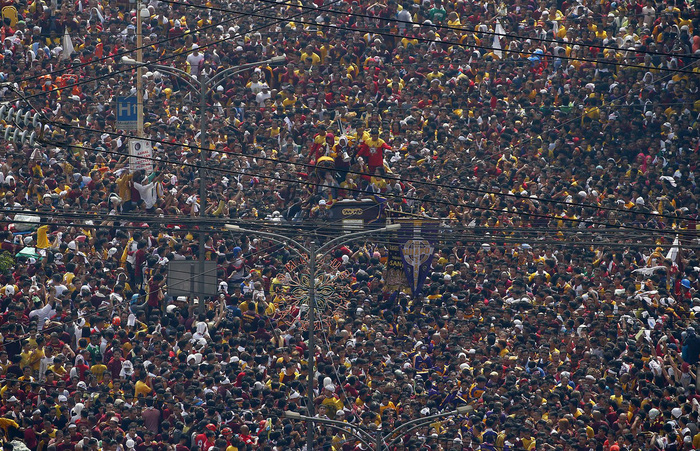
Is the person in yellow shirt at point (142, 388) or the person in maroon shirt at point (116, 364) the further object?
the person in maroon shirt at point (116, 364)

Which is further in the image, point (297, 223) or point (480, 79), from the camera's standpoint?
point (480, 79)

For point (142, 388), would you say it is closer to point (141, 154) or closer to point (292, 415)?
point (292, 415)

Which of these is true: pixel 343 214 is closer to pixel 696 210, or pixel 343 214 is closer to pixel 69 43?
pixel 696 210

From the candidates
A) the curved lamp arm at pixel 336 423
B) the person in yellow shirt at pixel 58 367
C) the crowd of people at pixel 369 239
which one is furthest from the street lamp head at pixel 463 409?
the person in yellow shirt at pixel 58 367

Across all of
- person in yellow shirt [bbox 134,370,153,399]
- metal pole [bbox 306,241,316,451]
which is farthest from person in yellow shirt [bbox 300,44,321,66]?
person in yellow shirt [bbox 134,370,153,399]

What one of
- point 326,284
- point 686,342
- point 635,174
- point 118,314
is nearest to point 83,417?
point 118,314

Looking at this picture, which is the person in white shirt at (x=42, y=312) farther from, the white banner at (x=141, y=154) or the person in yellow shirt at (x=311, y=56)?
the person in yellow shirt at (x=311, y=56)
